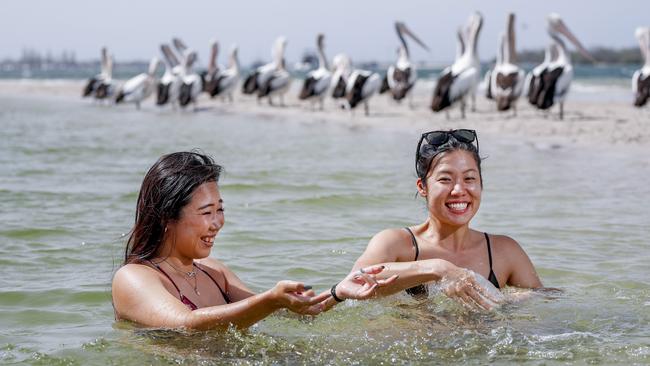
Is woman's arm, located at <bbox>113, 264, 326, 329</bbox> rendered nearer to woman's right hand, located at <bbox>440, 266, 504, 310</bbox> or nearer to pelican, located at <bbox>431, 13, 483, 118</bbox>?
woman's right hand, located at <bbox>440, 266, 504, 310</bbox>

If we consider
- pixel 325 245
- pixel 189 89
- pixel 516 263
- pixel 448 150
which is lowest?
pixel 189 89

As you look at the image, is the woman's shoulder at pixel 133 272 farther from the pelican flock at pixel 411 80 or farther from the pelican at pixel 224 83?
the pelican at pixel 224 83

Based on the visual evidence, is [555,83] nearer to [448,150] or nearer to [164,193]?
[448,150]

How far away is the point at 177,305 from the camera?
3.37 m

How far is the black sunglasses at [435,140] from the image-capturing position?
4004mm

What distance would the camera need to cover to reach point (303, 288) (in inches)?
122

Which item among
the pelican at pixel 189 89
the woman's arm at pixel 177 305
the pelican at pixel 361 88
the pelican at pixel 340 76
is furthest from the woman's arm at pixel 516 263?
the pelican at pixel 189 89

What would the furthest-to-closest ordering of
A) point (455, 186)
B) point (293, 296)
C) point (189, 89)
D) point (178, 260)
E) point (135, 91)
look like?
1. point (135, 91)
2. point (189, 89)
3. point (455, 186)
4. point (178, 260)
5. point (293, 296)

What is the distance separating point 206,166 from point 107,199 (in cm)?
491

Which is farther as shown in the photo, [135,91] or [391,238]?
[135,91]

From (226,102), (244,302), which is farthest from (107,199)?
(226,102)

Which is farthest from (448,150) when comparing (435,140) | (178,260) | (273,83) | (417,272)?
(273,83)

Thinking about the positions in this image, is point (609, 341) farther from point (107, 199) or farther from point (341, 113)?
point (341, 113)

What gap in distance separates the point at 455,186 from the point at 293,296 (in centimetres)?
113
